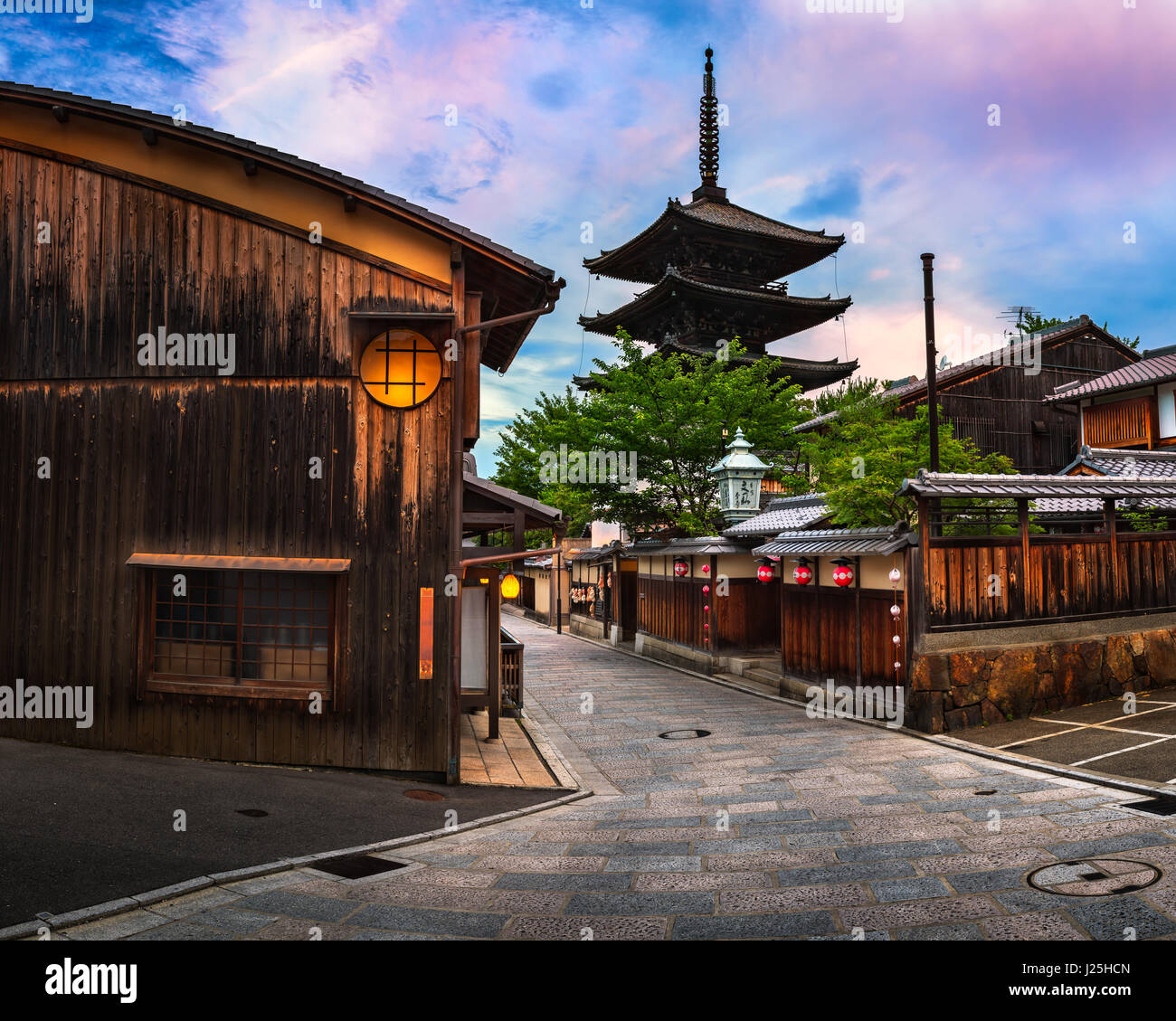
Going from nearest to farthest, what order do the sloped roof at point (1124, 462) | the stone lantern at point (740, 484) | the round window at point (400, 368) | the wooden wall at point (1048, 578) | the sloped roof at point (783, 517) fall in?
the round window at point (400, 368)
the wooden wall at point (1048, 578)
the sloped roof at point (1124, 462)
the sloped roof at point (783, 517)
the stone lantern at point (740, 484)

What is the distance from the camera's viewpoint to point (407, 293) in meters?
12.2

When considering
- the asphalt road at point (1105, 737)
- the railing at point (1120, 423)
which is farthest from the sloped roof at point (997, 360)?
the asphalt road at point (1105, 737)

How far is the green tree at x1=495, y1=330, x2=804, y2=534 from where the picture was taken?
27250 mm

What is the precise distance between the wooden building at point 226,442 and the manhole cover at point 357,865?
3.25 metres

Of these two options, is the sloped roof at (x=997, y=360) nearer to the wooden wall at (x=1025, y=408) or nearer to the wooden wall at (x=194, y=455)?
the wooden wall at (x=1025, y=408)

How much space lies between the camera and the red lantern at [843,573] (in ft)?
55.9

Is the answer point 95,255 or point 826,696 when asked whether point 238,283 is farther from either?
point 826,696

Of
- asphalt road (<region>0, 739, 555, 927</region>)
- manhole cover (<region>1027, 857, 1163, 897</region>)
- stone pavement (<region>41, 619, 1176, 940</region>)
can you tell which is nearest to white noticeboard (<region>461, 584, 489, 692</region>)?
stone pavement (<region>41, 619, 1176, 940</region>)

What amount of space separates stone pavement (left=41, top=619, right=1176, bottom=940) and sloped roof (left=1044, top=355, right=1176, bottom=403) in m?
21.5

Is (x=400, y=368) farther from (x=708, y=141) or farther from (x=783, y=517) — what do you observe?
(x=708, y=141)

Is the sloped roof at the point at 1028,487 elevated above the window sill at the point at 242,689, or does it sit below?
above
